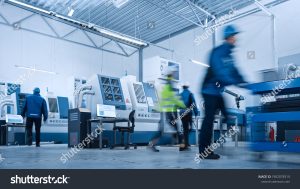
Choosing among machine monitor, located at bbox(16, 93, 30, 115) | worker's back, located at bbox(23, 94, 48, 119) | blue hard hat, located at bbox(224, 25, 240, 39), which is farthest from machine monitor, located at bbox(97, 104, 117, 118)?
blue hard hat, located at bbox(224, 25, 240, 39)

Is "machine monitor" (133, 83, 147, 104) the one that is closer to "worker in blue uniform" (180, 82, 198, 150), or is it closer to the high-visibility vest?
"worker in blue uniform" (180, 82, 198, 150)

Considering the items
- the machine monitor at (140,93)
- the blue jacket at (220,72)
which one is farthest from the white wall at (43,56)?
the blue jacket at (220,72)

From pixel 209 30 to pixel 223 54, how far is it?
11354 mm

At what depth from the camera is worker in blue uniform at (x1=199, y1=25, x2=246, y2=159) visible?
368 cm

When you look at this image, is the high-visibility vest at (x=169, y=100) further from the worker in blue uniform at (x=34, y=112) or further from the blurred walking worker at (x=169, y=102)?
the worker in blue uniform at (x=34, y=112)

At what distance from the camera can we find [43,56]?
14.7 metres

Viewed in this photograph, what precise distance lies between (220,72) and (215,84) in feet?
0.53

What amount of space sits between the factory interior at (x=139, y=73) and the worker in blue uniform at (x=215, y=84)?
0.07 ft

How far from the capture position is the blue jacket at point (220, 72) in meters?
3.65
